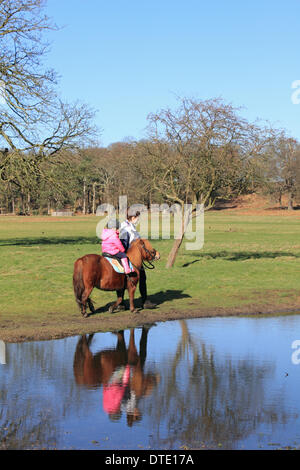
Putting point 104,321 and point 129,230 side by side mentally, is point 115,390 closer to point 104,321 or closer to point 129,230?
point 104,321

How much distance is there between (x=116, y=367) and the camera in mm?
9680

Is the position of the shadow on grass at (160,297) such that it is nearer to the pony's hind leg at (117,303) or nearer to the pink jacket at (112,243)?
the pony's hind leg at (117,303)

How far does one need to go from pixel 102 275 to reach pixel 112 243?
76 cm

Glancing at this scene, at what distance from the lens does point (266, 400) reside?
7.86 m

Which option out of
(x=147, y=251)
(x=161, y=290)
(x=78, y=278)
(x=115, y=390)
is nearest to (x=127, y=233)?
(x=147, y=251)

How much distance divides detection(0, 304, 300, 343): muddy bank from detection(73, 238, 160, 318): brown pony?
0.43 m

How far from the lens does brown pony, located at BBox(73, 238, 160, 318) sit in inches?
533

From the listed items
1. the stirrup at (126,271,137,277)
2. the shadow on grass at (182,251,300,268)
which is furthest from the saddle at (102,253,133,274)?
the shadow on grass at (182,251,300,268)

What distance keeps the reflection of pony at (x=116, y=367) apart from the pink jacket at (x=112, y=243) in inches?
102

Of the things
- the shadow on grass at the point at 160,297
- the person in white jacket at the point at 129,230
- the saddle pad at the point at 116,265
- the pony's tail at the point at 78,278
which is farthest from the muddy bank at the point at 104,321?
the person in white jacket at the point at 129,230

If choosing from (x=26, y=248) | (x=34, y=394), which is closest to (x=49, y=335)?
(x=34, y=394)

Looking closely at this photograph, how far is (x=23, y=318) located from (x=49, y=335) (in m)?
2.42

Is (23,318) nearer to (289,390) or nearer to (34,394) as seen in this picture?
(34,394)

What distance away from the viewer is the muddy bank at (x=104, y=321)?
1207cm
